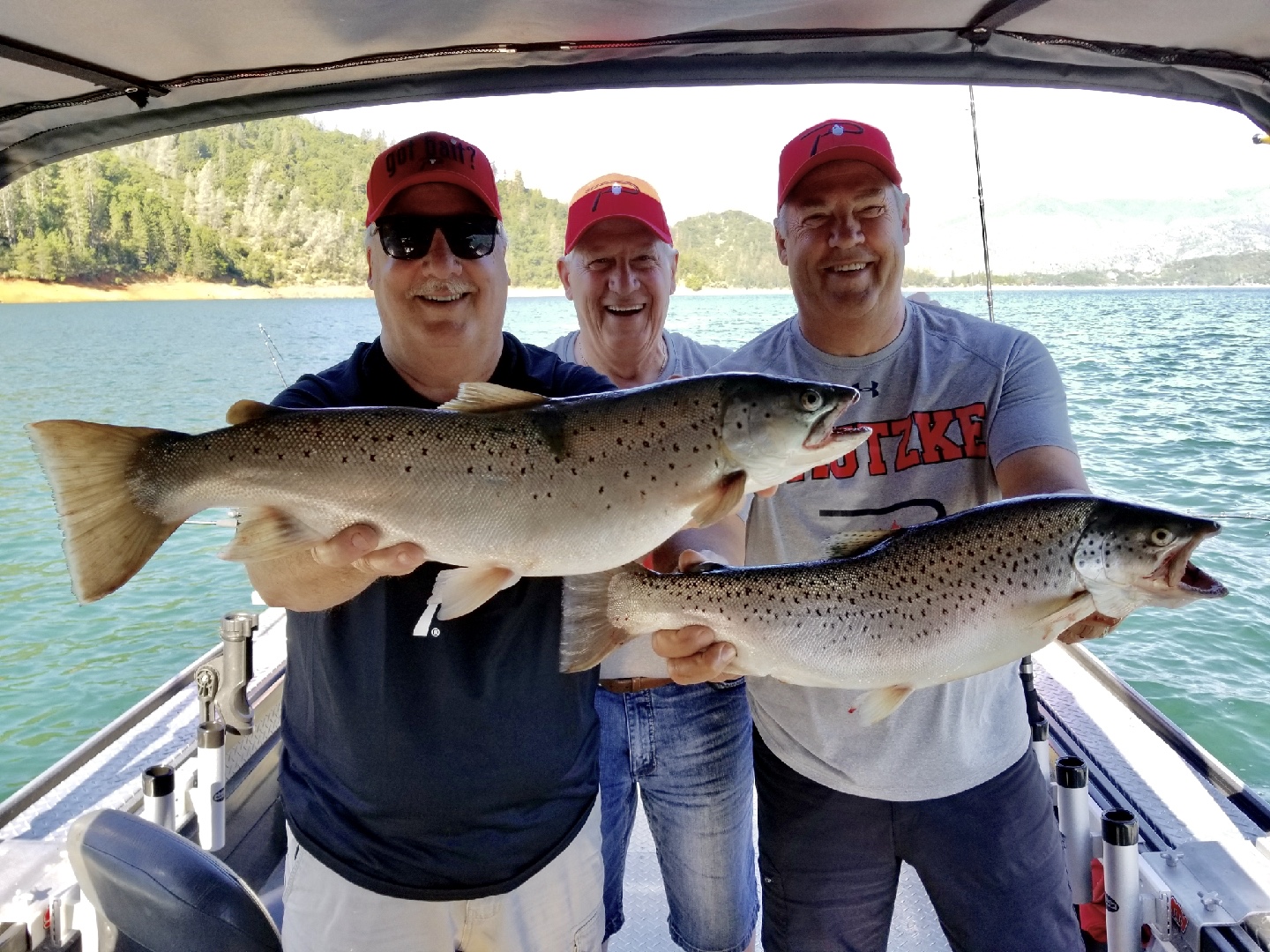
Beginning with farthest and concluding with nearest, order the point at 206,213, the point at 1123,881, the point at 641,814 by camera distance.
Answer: the point at 206,213
the point at 641,814
the point at 1123,881

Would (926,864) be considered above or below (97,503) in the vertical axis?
below

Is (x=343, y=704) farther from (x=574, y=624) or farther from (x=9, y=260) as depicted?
(x=9, y=260)

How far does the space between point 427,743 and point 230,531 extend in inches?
690

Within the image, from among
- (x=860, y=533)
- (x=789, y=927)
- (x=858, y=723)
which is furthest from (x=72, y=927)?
(x=860, y=533)

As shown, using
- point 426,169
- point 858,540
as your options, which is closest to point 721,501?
point 858,540

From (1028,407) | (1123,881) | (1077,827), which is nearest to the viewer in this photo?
(1028,407)

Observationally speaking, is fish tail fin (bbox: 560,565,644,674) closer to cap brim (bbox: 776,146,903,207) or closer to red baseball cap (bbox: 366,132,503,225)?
red baseball cap (bbox: 366,132,503,225)

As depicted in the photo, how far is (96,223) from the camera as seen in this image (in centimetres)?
6662

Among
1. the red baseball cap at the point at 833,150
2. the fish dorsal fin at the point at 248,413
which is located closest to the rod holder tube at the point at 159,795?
the fish dorsal fin at the point at 248,413

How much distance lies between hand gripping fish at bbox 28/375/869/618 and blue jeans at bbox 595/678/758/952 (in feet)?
4.19

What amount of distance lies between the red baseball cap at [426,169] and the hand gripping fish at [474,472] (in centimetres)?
73

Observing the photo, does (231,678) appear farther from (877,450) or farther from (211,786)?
(877,450)

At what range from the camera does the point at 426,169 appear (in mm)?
2598

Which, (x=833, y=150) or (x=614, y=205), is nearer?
(x=833, y=150)
